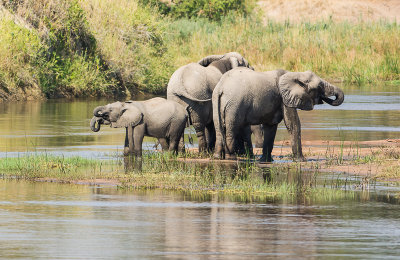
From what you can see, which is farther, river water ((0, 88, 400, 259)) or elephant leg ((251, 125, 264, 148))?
elephant leg ((251, 125, 264, 148))

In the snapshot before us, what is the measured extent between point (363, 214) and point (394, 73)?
111 feet

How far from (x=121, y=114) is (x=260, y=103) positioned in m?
2.40

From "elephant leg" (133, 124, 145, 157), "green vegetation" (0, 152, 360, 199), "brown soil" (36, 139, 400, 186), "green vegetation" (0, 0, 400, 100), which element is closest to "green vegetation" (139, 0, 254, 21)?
"green vegetation" (0, 0, 400, 100)

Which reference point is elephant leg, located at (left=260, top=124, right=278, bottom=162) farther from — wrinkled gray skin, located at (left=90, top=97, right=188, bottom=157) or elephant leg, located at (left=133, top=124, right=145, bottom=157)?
elephant leg, located at (left=133, top=124, right=145, bottom=157)

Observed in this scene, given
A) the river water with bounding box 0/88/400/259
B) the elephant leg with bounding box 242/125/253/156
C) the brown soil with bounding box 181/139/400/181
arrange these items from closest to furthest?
the river water with bounding box 0/88/400/259
the brown soil with bounding box 181/139/400/181
the elephant leg with bounding box 242/125/253/156

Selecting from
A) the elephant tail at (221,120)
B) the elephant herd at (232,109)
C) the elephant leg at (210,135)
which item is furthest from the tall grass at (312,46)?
the elephant tail at (221,120)

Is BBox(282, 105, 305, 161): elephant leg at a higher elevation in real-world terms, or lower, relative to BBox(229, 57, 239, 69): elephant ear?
lower

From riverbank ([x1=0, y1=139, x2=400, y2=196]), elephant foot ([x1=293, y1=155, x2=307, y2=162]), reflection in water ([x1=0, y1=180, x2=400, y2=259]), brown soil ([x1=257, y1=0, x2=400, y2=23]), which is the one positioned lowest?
reflection in water ([x1=0, y1=180, x2=400, y2=259])

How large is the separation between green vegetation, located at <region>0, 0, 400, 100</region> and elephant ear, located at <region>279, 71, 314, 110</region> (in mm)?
17211

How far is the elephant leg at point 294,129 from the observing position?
17.4 meters

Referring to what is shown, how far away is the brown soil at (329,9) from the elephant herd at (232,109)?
58.2 metres

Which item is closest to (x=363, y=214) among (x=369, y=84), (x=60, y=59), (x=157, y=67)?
(x=60, y=59)

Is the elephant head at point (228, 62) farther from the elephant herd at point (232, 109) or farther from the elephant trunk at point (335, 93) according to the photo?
the elephant trunk at point (335, 93)

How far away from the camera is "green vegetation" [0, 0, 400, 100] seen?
34406 mm
